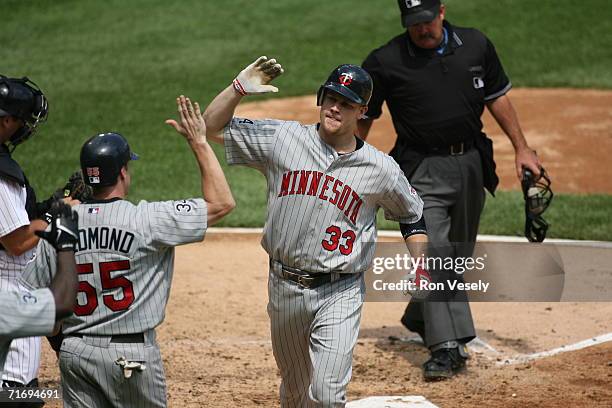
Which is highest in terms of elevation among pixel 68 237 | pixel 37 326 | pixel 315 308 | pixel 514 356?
pixel 68 237

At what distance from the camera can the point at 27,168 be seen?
12500 mm

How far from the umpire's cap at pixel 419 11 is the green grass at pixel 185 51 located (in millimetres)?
5110

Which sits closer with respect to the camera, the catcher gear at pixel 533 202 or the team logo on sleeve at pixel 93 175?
the team logo on sleeve at pixel 93 175

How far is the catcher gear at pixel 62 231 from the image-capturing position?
404 centimetres

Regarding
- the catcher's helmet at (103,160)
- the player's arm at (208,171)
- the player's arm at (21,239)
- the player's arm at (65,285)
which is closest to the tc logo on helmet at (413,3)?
the player's arm at (208,171)

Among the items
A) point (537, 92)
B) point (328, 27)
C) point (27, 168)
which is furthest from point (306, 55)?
point (27, 168)

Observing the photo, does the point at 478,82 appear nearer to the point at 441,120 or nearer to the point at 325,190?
the point at 441,120

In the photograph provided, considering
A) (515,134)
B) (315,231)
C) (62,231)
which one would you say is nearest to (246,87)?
(315,231)

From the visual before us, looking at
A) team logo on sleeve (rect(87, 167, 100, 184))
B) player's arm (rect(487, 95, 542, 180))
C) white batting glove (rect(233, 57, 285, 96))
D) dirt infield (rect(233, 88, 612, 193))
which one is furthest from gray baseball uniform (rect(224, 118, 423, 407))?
dirt infield (rect(233, 88, 612, 193))

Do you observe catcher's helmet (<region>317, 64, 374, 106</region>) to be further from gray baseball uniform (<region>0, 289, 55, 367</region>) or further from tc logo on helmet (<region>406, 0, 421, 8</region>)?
gray baseball uniform (<region>0, 289, 55, 367</region>)

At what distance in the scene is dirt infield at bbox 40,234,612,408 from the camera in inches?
253

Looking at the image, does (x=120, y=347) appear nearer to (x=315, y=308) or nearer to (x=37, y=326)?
(x=37, y=326)

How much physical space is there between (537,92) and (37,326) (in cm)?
1293

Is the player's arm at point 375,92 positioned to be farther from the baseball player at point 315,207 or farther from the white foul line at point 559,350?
the white foul line at point 559,350
